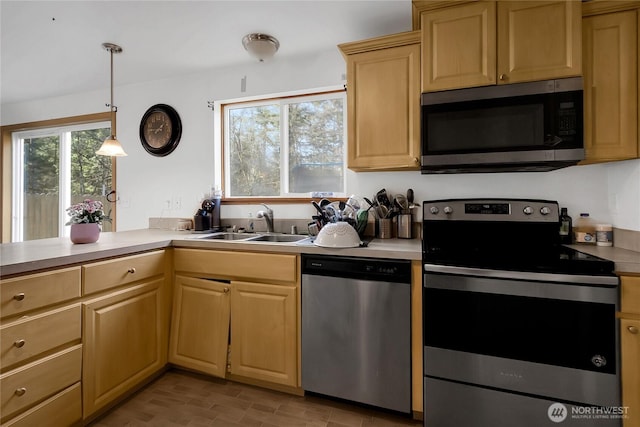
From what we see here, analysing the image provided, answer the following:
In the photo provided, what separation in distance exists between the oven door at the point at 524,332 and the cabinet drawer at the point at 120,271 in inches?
63.5

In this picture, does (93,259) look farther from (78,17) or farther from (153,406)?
(78,17)

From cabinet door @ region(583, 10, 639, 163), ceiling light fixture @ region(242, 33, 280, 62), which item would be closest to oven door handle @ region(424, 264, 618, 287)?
cabinet door @ region(583, 10, 639, 163)

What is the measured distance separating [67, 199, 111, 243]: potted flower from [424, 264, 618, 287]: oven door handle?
1925mm

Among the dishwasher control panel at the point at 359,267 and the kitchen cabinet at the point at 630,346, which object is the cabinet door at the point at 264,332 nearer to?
the dishwasher control panel at the point at 359,267

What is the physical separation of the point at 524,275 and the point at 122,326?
206 centimetres

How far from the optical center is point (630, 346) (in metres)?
1.21

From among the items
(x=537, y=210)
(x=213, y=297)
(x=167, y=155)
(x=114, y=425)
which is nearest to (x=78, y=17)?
(x=167, y=155)

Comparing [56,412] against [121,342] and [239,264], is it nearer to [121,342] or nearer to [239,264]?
[121,342]

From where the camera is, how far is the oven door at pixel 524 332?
1235 millimetres

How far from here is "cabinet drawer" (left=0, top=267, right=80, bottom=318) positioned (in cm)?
118

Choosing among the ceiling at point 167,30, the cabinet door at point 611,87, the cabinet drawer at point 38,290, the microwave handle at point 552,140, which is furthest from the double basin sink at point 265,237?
the cabinet door at point 611,87

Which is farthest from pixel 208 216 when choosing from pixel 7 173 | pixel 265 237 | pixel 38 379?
pixel 7 173

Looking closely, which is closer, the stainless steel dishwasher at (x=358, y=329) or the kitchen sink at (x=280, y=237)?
the stainless steel dishwasher at (x=358, y=329)

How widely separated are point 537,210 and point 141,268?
2.31 m
